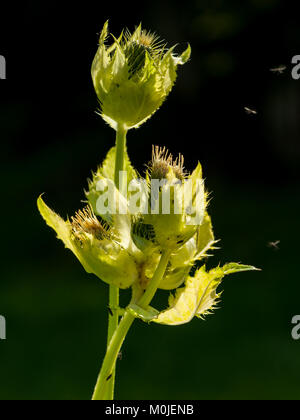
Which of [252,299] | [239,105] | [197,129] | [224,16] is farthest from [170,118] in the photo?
[252,299]

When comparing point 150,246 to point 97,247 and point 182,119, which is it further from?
point 182,119

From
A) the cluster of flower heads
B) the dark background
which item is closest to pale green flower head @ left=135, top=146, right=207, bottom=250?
the cluster of flower heads

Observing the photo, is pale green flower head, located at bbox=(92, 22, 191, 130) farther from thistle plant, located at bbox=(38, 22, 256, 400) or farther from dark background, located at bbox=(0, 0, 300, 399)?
dark background, located at bbox=(0, 0, 300, 399)

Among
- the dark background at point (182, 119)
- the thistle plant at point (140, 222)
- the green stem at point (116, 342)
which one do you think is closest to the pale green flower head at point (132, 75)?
the thistle plant at point (140, 222)

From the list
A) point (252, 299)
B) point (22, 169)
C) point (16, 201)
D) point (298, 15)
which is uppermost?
point (298, 15)

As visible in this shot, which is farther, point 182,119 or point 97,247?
point 182,119

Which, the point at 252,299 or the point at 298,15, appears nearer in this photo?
the point at 252,299

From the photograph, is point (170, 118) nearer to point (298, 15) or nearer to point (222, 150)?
point (222, 150)

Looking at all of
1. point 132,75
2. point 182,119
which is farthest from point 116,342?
point 182,119

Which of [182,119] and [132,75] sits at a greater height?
[182,119]
